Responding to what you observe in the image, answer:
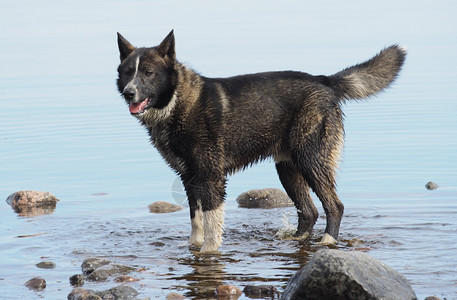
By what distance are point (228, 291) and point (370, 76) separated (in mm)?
3107

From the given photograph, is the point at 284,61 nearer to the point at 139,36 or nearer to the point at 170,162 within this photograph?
the point at 139,36

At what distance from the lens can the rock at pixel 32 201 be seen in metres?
10.4

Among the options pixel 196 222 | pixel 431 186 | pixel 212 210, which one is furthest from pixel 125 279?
pixel 431 186

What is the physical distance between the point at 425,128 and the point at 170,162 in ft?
22.2

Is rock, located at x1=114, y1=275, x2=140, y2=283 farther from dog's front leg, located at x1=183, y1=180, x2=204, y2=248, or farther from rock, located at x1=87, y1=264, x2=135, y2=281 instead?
dog's front leg, located at x1=183, y1=180, x2=204, y2=248

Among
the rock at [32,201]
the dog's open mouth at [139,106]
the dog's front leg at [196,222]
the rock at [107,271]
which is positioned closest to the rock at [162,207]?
the rock at [32,201]

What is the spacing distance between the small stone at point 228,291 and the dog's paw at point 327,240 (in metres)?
1.96

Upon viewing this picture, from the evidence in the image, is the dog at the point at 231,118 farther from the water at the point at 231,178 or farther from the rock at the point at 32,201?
the rock at the point at 32,201

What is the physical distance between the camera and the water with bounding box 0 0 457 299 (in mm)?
7613

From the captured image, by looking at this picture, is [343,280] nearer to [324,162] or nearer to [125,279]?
[125,279]

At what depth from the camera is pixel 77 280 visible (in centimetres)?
697

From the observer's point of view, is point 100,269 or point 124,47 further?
point 124,47

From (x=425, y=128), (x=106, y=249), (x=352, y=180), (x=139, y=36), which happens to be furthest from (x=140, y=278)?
(x=139, y=36)

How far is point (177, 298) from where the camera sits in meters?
6.55
